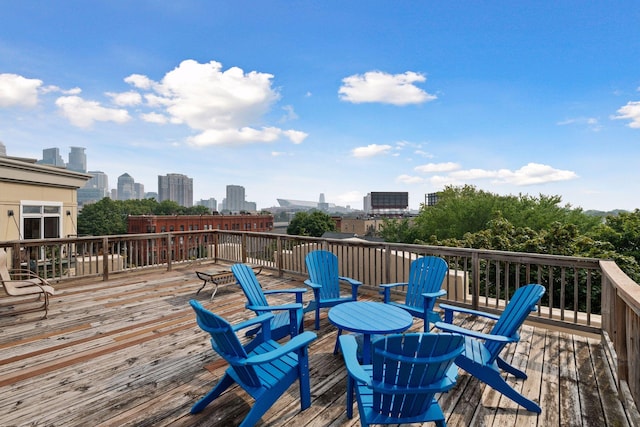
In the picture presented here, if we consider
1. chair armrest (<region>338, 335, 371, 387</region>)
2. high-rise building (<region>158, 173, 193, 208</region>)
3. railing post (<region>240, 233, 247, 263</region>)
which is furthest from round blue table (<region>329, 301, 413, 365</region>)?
high-rise building (<region>158, 173, 193, 208</region>)

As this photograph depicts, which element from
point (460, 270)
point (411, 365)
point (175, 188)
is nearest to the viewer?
point (411, 365)

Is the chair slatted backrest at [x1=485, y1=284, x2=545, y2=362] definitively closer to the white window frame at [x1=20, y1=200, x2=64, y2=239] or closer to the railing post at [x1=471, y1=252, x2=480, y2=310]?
the railing post at [x1=471, y1=252, x2=480, y2=310]

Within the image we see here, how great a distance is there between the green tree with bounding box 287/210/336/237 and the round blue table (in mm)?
44098

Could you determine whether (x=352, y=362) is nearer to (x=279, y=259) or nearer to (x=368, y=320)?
(x=368, y=320)

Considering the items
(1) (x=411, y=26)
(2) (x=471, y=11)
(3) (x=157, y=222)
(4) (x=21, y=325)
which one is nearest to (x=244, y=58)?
(1) (x=411, y=26)

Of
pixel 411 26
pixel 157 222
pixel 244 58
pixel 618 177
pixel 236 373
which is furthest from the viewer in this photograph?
pixel 157 222

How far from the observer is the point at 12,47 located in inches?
372

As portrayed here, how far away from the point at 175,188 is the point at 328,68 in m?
180

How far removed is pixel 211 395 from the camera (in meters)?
2.24

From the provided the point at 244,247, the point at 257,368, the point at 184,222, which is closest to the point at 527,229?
the point at 244,247

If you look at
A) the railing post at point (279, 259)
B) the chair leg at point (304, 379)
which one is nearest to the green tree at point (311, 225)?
the railing post at point (279, 259)

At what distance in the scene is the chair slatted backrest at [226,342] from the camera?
1.85m

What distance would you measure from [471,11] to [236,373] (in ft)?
38.2

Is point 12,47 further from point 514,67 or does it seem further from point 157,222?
point 157,222
